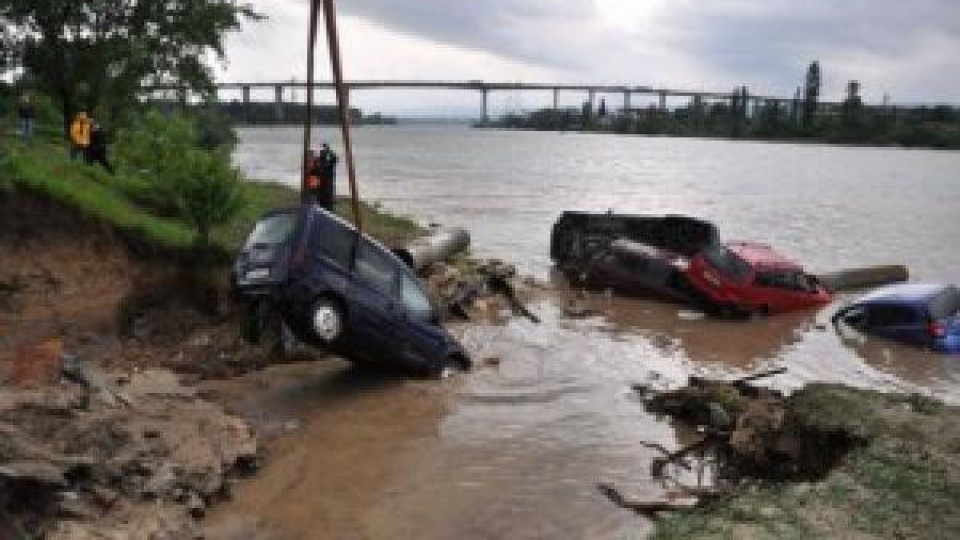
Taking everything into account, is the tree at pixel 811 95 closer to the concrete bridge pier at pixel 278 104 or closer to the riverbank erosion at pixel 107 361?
Result: the concrete bridge pier at pixel 278 104

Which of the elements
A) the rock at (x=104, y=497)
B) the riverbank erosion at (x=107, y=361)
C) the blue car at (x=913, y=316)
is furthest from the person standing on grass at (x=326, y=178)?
the rock at (x=104, y=497)

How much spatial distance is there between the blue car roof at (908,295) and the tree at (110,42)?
61.2 ft

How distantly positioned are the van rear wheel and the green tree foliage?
554 centimetres

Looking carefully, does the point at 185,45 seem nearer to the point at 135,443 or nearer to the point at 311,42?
the point at 311,42

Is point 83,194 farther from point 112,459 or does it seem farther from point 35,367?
point 112,459

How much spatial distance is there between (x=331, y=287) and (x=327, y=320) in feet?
1.33

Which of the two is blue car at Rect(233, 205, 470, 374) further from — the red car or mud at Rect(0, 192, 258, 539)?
the red car

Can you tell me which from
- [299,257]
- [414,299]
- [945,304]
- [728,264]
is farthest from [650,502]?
[728,264]

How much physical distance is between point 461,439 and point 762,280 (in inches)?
576

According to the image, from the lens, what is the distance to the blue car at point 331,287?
13.1 m

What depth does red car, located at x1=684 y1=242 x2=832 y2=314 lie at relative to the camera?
25.5 meters

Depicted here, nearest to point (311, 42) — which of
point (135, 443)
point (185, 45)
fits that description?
point (135, 443)

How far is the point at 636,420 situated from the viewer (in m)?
14.6

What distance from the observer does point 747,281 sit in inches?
1018
